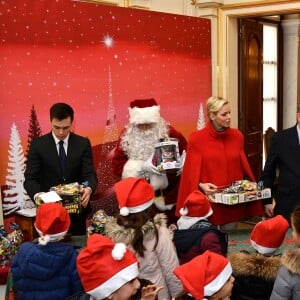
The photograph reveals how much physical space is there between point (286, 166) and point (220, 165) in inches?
20.4

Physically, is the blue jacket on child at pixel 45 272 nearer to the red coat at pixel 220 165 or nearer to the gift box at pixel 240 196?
the gift box at pixel 240 196

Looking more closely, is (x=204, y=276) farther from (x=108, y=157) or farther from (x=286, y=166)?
(x=108, y=157)

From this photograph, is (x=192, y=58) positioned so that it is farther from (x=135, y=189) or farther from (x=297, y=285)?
(x=297, y=285)

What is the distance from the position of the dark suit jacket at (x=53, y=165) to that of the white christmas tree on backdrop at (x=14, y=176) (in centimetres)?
80

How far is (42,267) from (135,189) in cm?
63

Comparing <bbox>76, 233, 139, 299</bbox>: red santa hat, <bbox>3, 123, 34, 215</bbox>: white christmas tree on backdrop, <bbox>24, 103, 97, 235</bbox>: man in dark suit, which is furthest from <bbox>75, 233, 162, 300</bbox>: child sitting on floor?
<bbox>3, 123, 34, 215</bbox>: white christmas tree on backdrop

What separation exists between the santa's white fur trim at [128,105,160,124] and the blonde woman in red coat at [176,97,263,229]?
661 millimetres

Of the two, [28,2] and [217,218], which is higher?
[28,2]

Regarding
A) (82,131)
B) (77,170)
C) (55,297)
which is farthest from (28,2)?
(55,297)

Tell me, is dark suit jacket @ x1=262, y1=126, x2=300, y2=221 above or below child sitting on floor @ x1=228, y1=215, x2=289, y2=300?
above

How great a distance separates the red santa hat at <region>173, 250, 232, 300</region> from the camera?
207 centimetres

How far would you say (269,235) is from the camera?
2.59 meters

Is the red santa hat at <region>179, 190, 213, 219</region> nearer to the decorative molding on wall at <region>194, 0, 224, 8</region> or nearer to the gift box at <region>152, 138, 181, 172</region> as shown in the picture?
the gift box at <region>152, 138, 181, 172</region>

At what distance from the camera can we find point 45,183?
12.4ft
